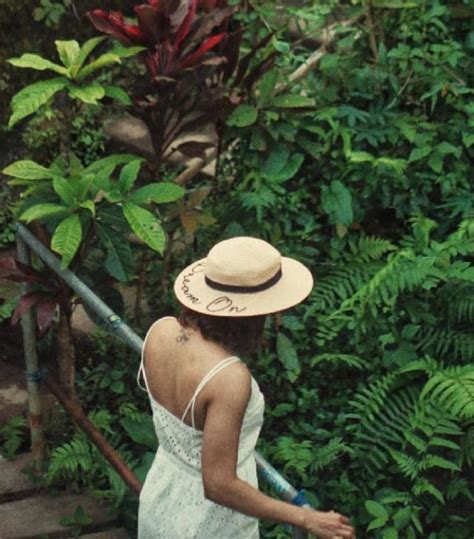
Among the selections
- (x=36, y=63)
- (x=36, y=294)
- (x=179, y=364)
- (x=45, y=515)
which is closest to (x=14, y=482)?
(x=45, y=515)

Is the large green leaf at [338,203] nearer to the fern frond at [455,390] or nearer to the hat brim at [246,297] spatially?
the fern frond at [455,390]

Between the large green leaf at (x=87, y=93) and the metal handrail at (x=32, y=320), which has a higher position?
the large green leaf at (x=87, y=93)

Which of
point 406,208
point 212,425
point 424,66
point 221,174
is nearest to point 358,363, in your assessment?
point 406,208

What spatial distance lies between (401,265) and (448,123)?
133 centimetres

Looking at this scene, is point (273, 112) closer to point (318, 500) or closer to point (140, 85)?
point (140, 85)

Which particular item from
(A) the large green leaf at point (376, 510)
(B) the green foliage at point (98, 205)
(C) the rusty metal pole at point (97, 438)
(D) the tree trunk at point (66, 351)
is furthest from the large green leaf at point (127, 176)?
(A) the large green leaf at point (376, 510)

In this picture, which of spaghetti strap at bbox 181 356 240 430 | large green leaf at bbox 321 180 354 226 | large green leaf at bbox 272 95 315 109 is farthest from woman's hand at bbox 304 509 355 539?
large green leaf at bbox 272 95 315 109

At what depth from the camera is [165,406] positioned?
3.24 meters

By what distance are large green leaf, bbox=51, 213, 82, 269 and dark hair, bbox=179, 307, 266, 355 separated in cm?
127

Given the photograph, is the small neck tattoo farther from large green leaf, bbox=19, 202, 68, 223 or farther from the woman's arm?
large green leaf, bbox=19, 202, 68, 223

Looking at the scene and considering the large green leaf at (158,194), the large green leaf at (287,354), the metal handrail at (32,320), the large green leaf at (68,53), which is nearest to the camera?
the metal handrail at (32,320)

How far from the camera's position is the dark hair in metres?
3.06

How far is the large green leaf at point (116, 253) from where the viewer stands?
4695mm

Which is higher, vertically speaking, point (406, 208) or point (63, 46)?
point (63, 46)
